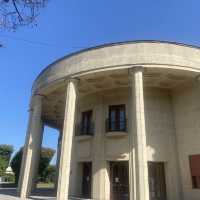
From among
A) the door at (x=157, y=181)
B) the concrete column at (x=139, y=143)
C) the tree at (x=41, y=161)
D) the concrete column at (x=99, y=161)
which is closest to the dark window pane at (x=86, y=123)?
the concrete column at (x=99, y=161)

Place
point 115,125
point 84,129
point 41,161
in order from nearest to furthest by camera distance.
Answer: point 115,125
point 84,129
point 41,161

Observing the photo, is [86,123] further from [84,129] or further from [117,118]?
[117,118]

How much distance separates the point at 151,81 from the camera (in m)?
16.4

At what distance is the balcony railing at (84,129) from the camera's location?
1776 centimetres

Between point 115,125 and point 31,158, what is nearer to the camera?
point 31,158

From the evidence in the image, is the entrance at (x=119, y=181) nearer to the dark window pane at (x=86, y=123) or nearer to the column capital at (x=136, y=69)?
the dark window pane at (x=86, y=123)

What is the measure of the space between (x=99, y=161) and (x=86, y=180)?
2.28m

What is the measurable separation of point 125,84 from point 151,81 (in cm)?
182

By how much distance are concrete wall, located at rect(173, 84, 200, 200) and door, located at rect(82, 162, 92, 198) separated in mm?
6212

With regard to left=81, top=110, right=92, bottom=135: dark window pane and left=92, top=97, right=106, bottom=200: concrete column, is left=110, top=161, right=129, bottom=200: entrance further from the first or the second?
left=81, top=110, right=92, bottom=135: dark window pane

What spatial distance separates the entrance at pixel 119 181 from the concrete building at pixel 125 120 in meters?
0.06

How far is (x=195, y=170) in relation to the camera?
14.8m

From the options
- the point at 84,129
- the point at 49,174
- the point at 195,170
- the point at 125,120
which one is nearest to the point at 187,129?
the point at 195,170

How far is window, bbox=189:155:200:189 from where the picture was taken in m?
14.6
